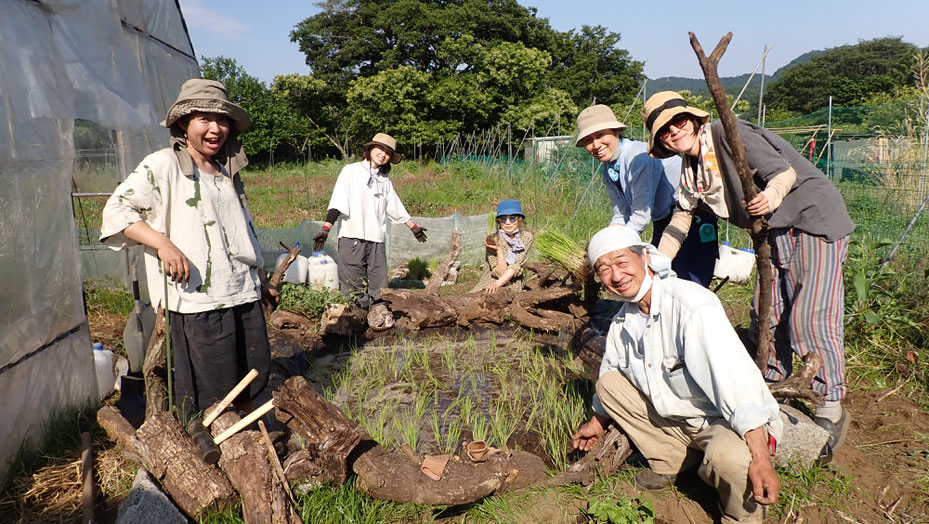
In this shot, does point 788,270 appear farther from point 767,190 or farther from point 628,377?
point 628,377

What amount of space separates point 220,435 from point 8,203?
1.76 meters

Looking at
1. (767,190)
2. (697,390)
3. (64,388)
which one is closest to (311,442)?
(697,390)

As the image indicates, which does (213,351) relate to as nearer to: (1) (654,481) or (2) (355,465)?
(2) (355,465)

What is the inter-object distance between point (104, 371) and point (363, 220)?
2.39 meters

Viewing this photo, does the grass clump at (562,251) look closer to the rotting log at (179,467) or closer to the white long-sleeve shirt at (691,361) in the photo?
the white long-sleeve shirt at (691,361)

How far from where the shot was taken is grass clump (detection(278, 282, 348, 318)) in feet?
16.4

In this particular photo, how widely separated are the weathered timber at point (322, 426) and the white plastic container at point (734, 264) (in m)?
2.54

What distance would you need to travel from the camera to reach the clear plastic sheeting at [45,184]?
2.82 m

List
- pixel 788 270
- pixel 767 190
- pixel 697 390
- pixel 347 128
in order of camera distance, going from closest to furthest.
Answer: pixel 697 390 → pixel 767 190 → pixel 788 270 → pixel 347 128

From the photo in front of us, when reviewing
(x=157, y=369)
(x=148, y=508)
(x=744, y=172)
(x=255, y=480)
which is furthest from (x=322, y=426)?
(x=744, y=172)

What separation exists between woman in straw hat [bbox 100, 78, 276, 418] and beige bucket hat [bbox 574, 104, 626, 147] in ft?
6.34

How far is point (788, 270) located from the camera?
2768 mm

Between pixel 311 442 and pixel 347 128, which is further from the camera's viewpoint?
pixel 347 128

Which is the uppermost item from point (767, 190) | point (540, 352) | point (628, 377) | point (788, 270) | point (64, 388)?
point (767, 190)
